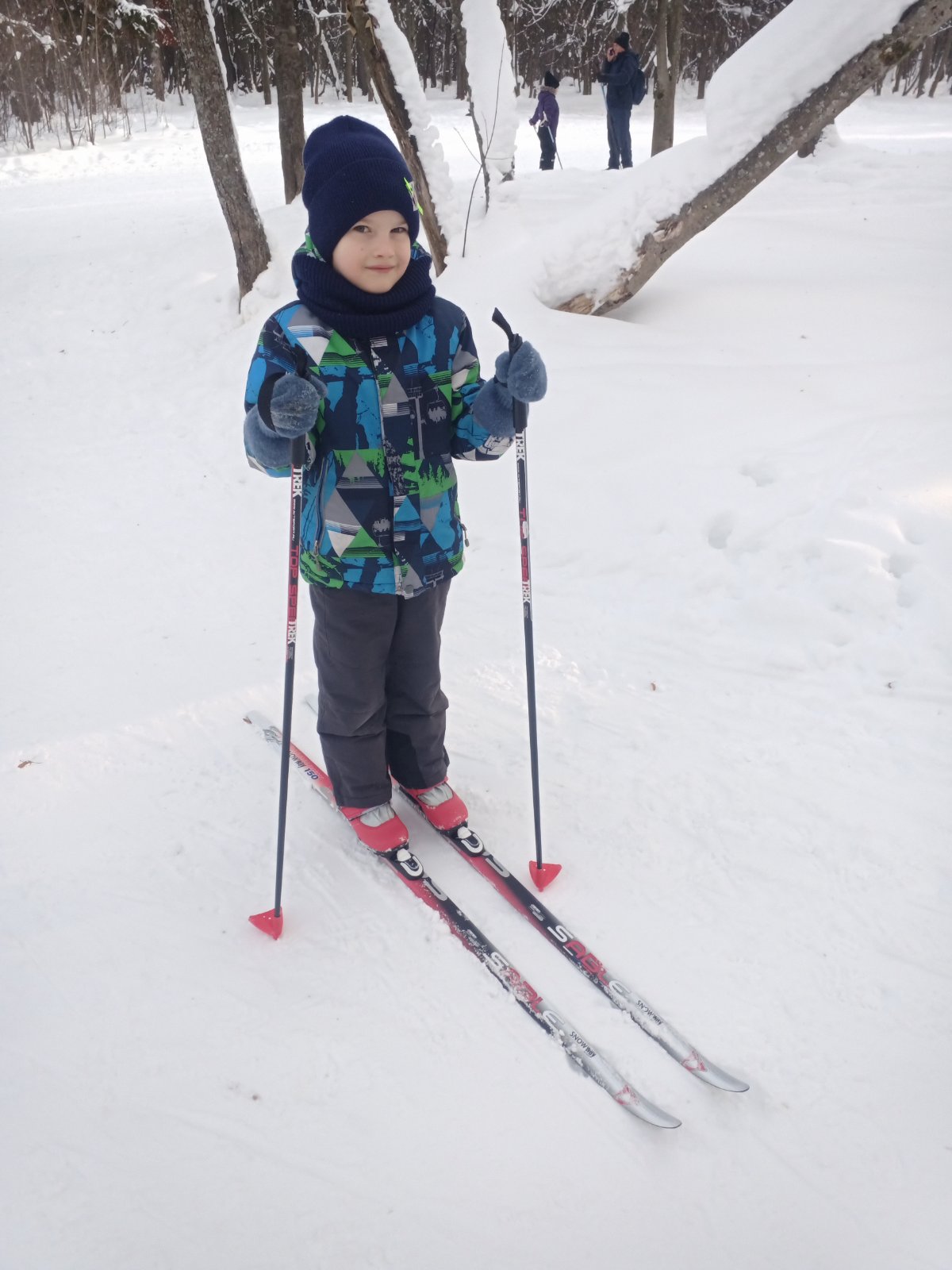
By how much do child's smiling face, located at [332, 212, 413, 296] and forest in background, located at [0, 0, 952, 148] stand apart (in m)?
9.63

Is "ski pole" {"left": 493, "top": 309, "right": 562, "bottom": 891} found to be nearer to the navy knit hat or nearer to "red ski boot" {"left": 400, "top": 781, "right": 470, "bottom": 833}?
"red ski boot" {"left": 400, "top": 781, "right": 470, "bottom": 833}

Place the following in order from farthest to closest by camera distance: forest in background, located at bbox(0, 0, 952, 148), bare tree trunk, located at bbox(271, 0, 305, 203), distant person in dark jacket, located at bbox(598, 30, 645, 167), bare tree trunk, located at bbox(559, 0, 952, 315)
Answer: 1. forest in background, located at bbox(0, 0, 952, 148)
2. distant person in dark jacket, located at bbox(598, 30, 645, 167)
3. bare tree trunk, located at bbox(271, 0, 305, 203)
4. bare tree trunk, located at bbox(559, 0, 952, 315)

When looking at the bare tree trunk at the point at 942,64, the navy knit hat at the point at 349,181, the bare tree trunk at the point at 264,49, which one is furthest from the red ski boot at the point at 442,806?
the bare tree trunk at the point at 942,64

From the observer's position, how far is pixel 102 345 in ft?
21.2

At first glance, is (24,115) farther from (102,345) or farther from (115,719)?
(115,719)

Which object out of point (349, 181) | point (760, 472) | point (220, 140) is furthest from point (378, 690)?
point (220, 140)

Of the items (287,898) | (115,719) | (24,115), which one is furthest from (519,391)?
(24,115)

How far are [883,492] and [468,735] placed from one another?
2048mm

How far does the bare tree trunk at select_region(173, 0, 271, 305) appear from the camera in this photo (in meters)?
5.98

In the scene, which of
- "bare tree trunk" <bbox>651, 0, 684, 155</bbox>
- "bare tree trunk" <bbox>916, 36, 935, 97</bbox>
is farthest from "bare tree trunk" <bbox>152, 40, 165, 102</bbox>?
"bare tree trunk" <bbox>916, 36, 935, 97</bbox>

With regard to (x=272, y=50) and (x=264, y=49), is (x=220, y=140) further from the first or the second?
(x=264, y=49)

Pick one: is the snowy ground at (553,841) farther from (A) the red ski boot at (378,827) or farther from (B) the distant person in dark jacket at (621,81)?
(B) the distant person in dark jacket at (621,81)

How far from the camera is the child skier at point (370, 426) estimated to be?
1940 mm

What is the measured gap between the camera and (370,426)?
208 centimetres
